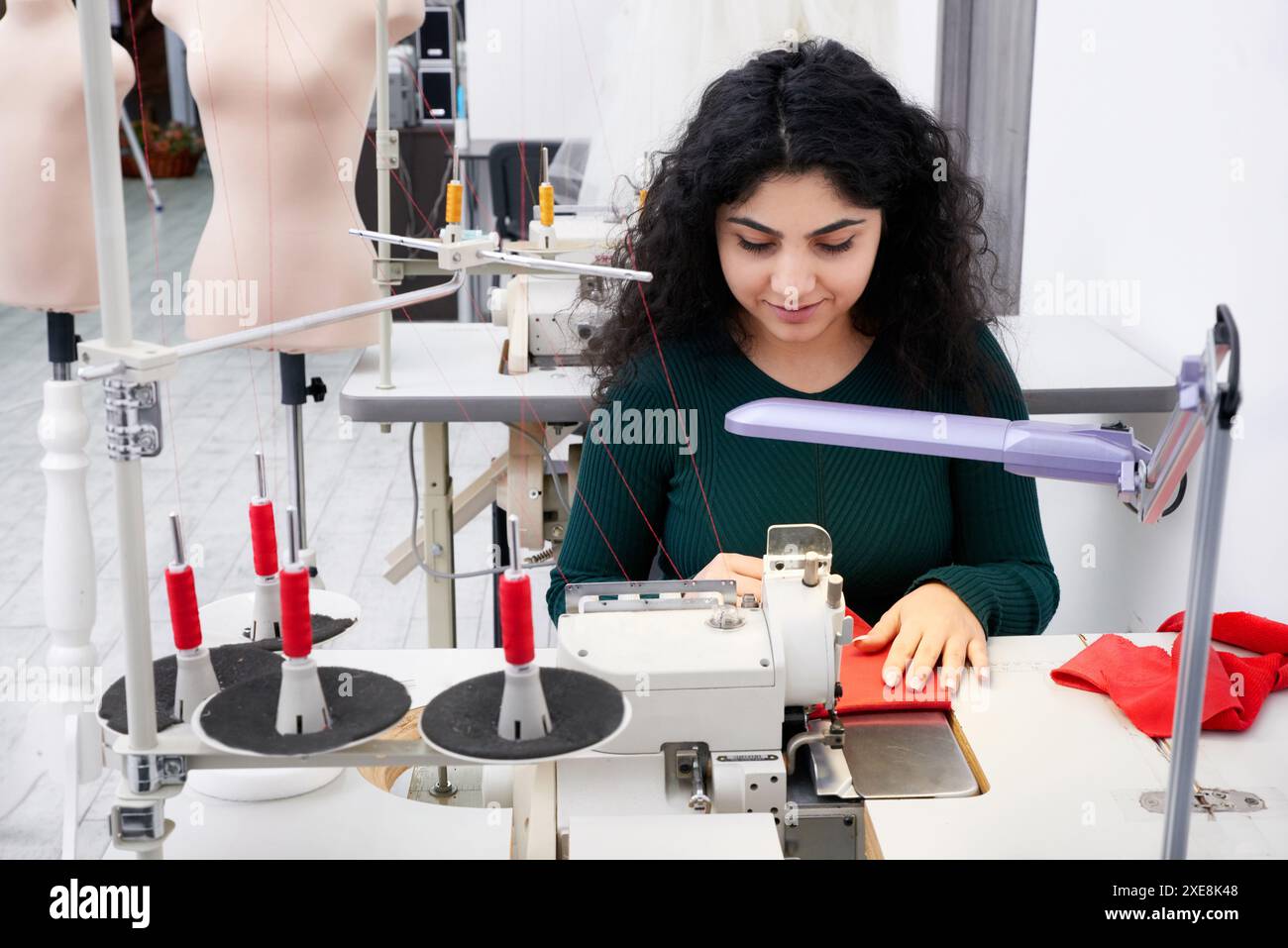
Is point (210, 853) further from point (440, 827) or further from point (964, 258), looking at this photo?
point (964, 258)

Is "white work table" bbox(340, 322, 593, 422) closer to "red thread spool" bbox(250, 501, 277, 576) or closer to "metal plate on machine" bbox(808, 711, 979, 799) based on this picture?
"metal plate on machine" bbox(808, 711, 979, 799)

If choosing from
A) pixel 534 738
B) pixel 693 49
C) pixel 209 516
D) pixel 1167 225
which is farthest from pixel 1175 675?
pixel 209 516

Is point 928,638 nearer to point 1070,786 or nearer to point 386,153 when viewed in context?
point 1070,786

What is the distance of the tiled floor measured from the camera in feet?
8.25

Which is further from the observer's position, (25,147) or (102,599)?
(102,599)

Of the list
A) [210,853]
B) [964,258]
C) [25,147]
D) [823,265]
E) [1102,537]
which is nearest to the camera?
[210,853]

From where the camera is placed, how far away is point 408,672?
138 centimetres

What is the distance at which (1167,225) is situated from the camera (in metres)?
2.09

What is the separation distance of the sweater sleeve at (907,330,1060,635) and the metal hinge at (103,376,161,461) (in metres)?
0.96

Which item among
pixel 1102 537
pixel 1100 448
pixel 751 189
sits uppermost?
pixel 751 189

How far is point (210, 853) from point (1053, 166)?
7.02 feet

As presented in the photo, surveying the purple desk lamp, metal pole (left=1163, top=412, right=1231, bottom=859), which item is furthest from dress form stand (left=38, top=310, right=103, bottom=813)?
metal pole (left=1163, top=412, right=1231, bottom=859)

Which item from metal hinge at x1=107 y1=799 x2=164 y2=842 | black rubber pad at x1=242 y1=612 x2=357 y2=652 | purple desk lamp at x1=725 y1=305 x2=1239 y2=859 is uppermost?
purple desk lamp at x1=725 y1=305 x2=1239 y2=859
